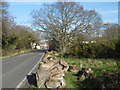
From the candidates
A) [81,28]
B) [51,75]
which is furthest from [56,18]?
[51,75]

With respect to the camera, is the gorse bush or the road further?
the gorse bush

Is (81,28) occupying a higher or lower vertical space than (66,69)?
higher

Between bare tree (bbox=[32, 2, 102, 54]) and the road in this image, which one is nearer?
the road

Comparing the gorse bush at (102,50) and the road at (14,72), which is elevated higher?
the gorse bush at (102,50)

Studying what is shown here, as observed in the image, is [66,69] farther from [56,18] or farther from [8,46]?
[8,46]

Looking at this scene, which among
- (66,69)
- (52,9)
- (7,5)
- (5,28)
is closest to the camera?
(66,69)

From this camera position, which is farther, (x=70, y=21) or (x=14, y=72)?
(x=70, y=21)

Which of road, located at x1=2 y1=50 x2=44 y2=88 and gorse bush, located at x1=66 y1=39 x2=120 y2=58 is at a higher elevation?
gorse bush, located at x1=66 y1=39 x2=120 y2=58

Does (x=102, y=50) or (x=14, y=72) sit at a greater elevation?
(x=102, y=50)

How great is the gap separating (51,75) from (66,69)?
3.52 metres

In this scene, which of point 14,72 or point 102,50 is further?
point 102,50

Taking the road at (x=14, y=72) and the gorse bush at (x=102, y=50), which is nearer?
the road at (x=14, y=72)

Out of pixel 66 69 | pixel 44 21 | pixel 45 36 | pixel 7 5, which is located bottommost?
pixel 66 69

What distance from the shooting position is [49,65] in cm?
923
